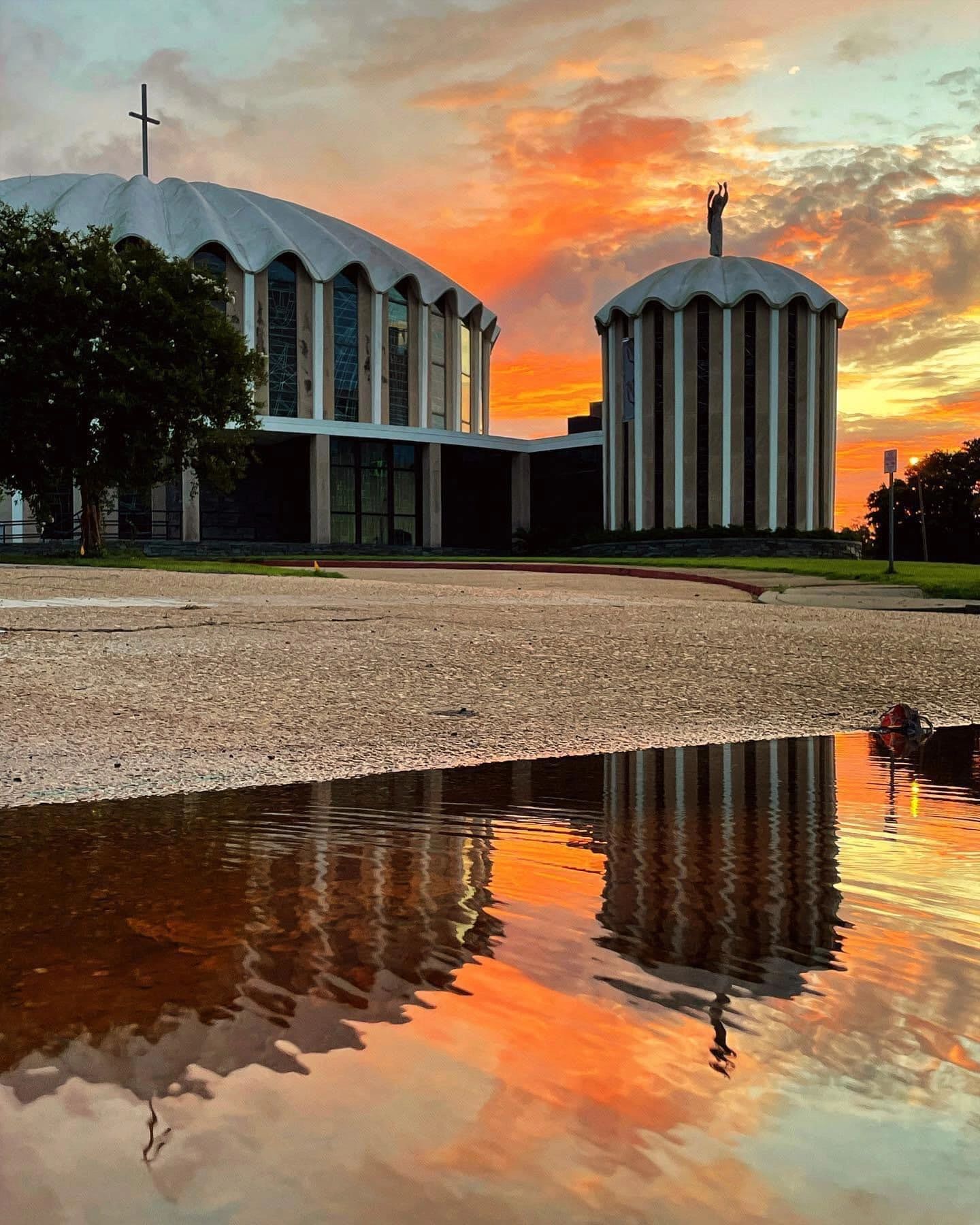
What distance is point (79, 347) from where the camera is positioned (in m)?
27.8

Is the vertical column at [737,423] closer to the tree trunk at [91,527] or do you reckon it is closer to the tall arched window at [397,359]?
the tall arched window at [397,359]

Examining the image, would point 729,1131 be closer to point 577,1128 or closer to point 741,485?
point 577,1128

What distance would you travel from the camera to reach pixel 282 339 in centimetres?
5869

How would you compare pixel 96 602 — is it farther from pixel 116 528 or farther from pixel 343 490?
pixel 343 490

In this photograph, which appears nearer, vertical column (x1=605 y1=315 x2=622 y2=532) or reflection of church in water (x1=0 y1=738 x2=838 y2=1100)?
reflection of church in water (x1=0 y1=738 x2=838 y2=1100)

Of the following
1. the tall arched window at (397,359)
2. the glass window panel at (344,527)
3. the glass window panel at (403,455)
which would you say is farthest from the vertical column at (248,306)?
the glass window panel at (344,527)

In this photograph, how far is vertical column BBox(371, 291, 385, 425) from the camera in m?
61.1

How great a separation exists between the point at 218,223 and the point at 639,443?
26.3 meters

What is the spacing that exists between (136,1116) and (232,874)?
140 cm

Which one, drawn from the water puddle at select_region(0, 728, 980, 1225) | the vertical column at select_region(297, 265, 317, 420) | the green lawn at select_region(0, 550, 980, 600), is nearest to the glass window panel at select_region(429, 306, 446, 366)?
the vertical column at select_region(297, 265, 317, 420)

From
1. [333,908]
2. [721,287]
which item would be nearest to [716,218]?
[721,287]

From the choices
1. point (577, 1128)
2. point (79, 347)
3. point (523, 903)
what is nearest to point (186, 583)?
point (79, 347)

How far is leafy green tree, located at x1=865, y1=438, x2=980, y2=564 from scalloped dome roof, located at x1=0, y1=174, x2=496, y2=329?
104 feet

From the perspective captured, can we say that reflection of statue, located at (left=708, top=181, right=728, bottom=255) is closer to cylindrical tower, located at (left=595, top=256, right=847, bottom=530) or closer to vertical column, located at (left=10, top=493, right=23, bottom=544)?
cylindrical tower, located at (left=595, top=256, right=847, bottom=530)
